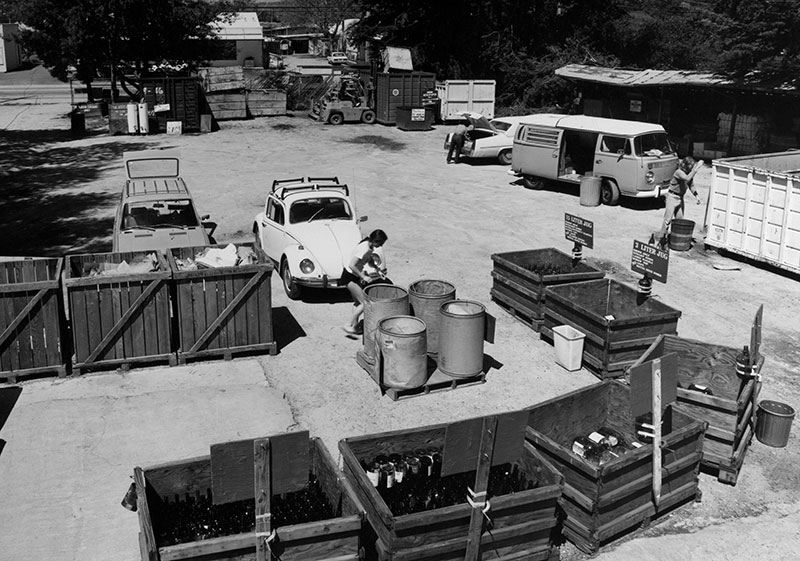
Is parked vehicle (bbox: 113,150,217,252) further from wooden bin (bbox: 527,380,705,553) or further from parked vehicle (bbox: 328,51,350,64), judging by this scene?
parked vehicle (bbox: 328,51,350,64)

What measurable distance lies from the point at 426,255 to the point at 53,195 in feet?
39.1

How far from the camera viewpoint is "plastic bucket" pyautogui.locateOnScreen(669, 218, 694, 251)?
17.8 m

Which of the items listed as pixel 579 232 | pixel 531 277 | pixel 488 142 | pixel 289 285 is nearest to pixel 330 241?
pixel 289 285

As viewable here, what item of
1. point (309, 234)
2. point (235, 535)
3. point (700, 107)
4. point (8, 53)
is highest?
point (8, 53)

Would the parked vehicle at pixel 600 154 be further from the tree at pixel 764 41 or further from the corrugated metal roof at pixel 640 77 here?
the corrugated metal roof at pixel 640 77

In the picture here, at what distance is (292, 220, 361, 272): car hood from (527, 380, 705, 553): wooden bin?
5889mm

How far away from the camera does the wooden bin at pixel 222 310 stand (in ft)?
37.4

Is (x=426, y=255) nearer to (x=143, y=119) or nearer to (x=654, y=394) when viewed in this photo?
(x=654, y=394)

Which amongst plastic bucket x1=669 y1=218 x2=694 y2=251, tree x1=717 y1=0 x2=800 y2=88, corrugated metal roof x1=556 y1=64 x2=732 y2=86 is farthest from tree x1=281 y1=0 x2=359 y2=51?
plastic bucket x1=669 y1=218 x2=694 y2=251

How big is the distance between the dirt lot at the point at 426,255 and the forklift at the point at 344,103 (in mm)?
1518

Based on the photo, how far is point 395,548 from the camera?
21.2 ft

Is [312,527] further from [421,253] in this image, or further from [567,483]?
[421,253]

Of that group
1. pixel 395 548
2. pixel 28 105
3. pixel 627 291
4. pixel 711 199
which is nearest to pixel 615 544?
pixel 395 548

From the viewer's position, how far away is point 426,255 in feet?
56.3
